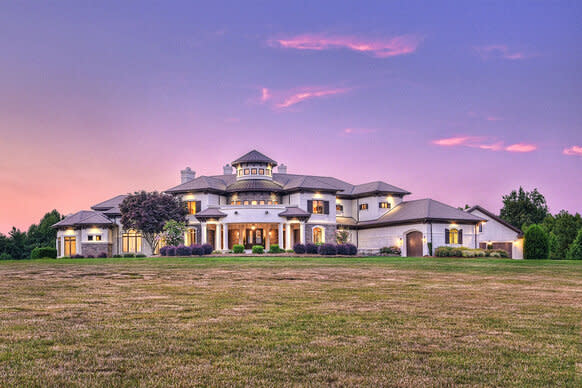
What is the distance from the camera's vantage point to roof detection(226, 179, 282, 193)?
55656mm

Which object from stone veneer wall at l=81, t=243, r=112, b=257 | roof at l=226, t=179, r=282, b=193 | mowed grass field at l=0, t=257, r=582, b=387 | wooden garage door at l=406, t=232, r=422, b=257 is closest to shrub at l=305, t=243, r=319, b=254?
roof at l=226, t=179, r=282, b=193

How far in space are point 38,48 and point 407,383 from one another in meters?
41.0

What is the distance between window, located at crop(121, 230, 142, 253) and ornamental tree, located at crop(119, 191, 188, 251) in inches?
210

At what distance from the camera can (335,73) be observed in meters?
43.8

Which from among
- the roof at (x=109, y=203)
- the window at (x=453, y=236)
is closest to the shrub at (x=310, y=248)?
the window at (x=453, y=236)

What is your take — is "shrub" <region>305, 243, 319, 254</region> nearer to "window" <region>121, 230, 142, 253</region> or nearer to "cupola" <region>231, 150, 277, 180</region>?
"cupola" <region>231, 150, 277, 180</region>

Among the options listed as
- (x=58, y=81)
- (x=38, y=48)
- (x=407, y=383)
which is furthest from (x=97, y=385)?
(x=58, y=81)

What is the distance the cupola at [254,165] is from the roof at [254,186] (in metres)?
0.64

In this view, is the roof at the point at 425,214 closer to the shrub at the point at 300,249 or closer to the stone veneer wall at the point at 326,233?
the stone veneer wall at the point at 326,233

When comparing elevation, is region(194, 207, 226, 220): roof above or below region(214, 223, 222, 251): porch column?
above

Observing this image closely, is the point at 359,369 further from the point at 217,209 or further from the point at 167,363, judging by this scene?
the point at 217,209

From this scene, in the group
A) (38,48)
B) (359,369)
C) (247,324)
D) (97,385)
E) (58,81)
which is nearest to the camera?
(97,385)

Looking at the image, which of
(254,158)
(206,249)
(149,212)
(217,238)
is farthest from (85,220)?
(254,158)

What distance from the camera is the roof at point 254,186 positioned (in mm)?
55656
